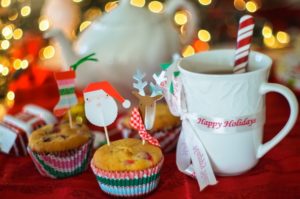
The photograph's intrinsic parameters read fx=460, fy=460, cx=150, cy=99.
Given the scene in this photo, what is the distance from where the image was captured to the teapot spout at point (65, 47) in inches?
33.9

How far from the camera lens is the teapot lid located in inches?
35.1

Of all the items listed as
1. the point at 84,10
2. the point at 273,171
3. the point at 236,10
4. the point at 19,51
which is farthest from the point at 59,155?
the point at 236,10

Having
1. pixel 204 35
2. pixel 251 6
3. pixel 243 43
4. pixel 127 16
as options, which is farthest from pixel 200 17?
pixel 243 43

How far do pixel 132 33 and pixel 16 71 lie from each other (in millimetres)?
303

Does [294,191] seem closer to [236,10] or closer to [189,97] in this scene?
[189,97]

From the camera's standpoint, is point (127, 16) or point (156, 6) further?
point (156, 6)

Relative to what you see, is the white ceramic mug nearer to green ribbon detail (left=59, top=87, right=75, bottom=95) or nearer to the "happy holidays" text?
the "happy holidays" text

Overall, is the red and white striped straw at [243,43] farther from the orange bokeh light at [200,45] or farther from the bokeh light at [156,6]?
the bokeh light at [156,6]

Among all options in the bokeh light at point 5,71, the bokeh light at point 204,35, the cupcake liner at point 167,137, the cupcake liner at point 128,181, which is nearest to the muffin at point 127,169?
the cupcake liner at point 128,181

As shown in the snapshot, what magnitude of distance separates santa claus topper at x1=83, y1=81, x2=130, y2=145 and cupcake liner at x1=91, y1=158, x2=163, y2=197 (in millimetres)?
72

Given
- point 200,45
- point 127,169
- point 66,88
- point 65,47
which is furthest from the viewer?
point 200,45

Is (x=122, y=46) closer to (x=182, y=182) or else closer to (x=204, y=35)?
(x=182, y=182)

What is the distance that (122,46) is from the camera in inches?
34.6

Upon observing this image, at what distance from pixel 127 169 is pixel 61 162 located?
127mm
